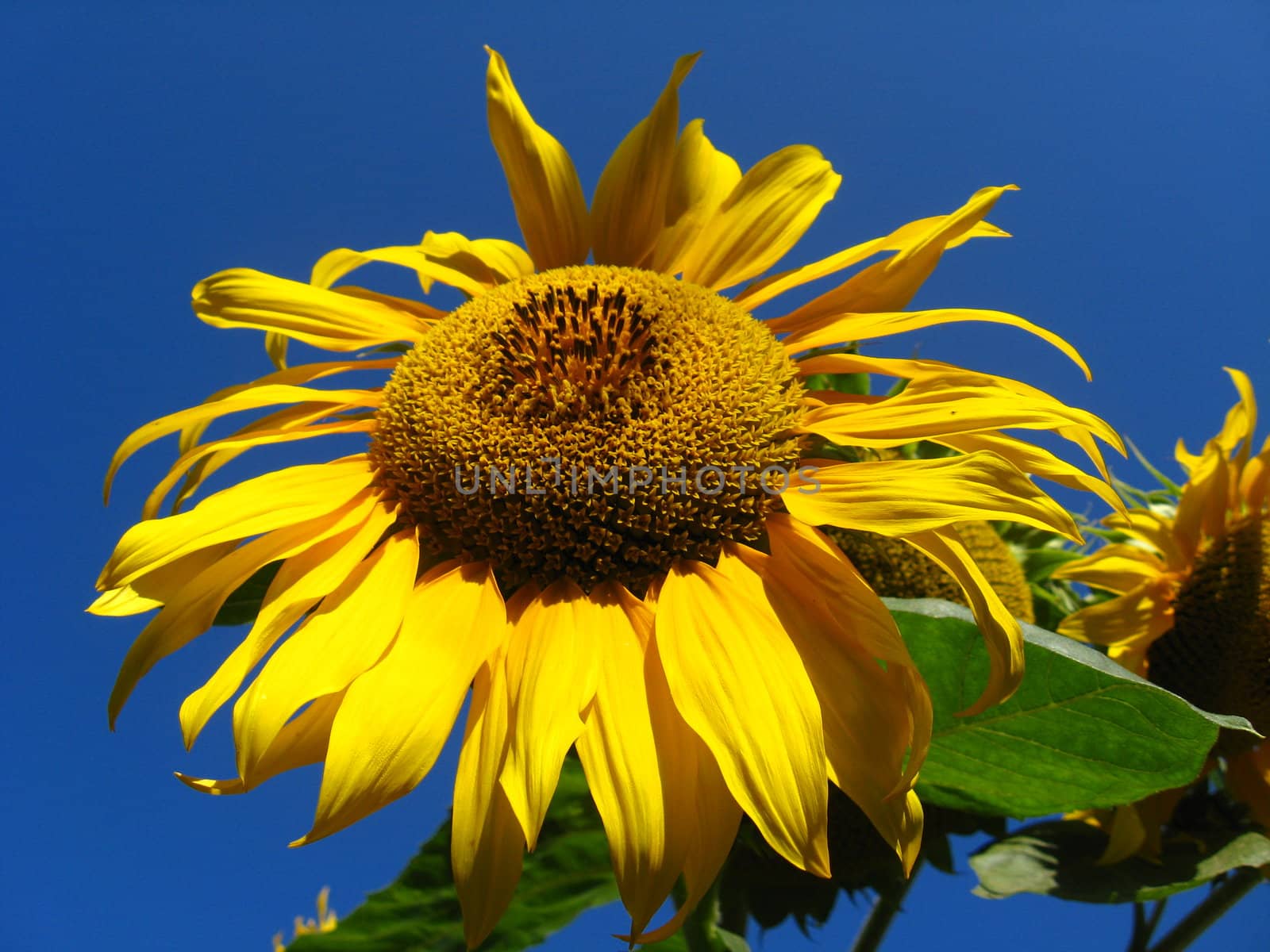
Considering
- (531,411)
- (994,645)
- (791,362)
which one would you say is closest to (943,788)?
(994,645)

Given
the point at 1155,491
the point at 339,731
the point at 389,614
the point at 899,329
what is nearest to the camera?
the point at 339,731

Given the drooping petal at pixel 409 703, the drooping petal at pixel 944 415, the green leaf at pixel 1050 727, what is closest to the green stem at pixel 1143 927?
the green leaf at pixel 1050 727

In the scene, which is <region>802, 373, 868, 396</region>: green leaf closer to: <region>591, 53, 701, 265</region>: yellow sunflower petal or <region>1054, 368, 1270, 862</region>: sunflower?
<region>591, 53, 701, 265</region>: yellow sunflower petal

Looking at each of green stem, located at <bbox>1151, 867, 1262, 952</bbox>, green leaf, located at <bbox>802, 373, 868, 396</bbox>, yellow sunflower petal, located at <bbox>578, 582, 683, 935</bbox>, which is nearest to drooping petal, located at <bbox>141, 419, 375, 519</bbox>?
yellow sunflower petal, located at <bbox>578, 582, 683, 935</bbox>

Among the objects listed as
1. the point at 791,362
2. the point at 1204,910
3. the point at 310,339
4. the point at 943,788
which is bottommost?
the point at 1204,910

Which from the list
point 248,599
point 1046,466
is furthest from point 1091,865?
point 248,599

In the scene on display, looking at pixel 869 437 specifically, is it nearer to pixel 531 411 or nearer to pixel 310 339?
pixel 531 411

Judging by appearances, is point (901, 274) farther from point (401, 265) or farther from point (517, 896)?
point (517, 896)
